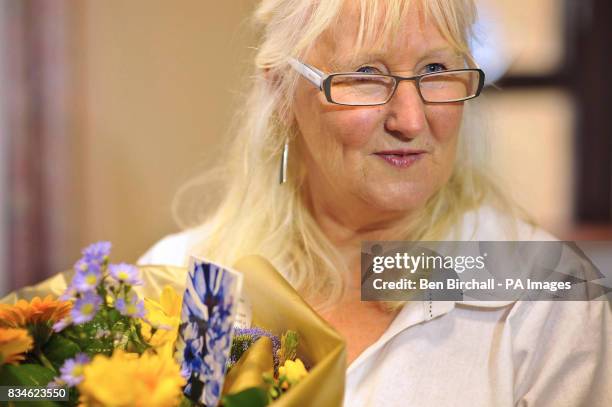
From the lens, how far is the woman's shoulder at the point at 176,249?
56.5 inches

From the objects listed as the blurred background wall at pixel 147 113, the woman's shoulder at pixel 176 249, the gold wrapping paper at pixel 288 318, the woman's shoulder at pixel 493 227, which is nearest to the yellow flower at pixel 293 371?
the gold wrapping paper at pixel 288 318

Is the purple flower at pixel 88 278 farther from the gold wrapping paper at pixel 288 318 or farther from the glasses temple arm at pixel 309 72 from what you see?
the glasses temple arm at pixel 309 72

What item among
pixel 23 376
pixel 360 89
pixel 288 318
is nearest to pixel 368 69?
pixel 360 89

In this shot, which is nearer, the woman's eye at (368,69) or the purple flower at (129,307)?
the purple flower at (129,307)

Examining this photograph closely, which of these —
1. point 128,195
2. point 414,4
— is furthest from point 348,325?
point 128,195

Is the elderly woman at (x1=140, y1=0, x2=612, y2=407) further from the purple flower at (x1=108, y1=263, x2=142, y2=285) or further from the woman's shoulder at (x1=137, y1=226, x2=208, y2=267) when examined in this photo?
the purple flower at (x1=108, y1=263, x2=142, y2=285)

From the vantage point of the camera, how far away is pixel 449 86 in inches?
42.5

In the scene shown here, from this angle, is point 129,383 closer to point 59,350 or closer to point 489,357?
point 59,350

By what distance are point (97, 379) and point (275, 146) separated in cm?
70

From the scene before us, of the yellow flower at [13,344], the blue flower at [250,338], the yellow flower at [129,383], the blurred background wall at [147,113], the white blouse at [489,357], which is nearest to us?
the yellow flower at [129,383]

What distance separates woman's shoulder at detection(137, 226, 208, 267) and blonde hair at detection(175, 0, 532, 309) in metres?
0.04

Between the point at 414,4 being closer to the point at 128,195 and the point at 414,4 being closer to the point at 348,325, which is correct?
the point at 348,325

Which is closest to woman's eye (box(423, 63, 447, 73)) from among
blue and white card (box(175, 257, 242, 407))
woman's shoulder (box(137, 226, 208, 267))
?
blue and white card (box(175, 257, 242, 407))

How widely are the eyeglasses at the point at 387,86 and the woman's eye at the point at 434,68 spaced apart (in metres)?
0.01
